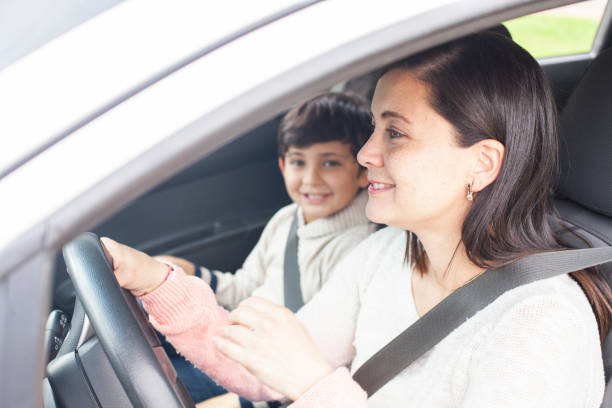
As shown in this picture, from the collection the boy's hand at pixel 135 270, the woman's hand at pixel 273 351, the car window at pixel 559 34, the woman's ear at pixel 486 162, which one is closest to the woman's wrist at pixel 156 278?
the boy's hand at pixel 135 270

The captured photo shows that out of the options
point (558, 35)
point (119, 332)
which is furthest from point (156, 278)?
point (558, 35)

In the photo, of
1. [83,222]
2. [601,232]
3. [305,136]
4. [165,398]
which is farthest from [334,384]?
[305,136]

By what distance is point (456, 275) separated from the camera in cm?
113

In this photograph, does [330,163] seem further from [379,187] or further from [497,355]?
[497,355]

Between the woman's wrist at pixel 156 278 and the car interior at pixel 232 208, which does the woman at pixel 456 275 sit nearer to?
→ the woman's wrist at pixel 156 278

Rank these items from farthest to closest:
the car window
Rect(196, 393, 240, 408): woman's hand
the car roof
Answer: the car window < Rect(196, 393, 240, 408): woman's hand < the car roof

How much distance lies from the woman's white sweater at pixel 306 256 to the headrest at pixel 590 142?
24.4 inches

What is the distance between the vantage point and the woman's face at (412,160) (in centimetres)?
100

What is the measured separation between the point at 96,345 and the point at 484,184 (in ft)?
2.53

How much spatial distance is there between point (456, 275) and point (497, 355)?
0.26 metres

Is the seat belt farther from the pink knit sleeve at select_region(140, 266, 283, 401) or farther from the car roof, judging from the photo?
the car roof

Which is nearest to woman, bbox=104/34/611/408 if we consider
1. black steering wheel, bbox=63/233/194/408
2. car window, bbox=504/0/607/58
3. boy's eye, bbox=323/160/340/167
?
black steering wheel, bbox=63/233/194/408

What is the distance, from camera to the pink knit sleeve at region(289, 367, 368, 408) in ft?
2.90

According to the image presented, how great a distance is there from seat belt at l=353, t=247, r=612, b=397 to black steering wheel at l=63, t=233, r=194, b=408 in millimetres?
387
